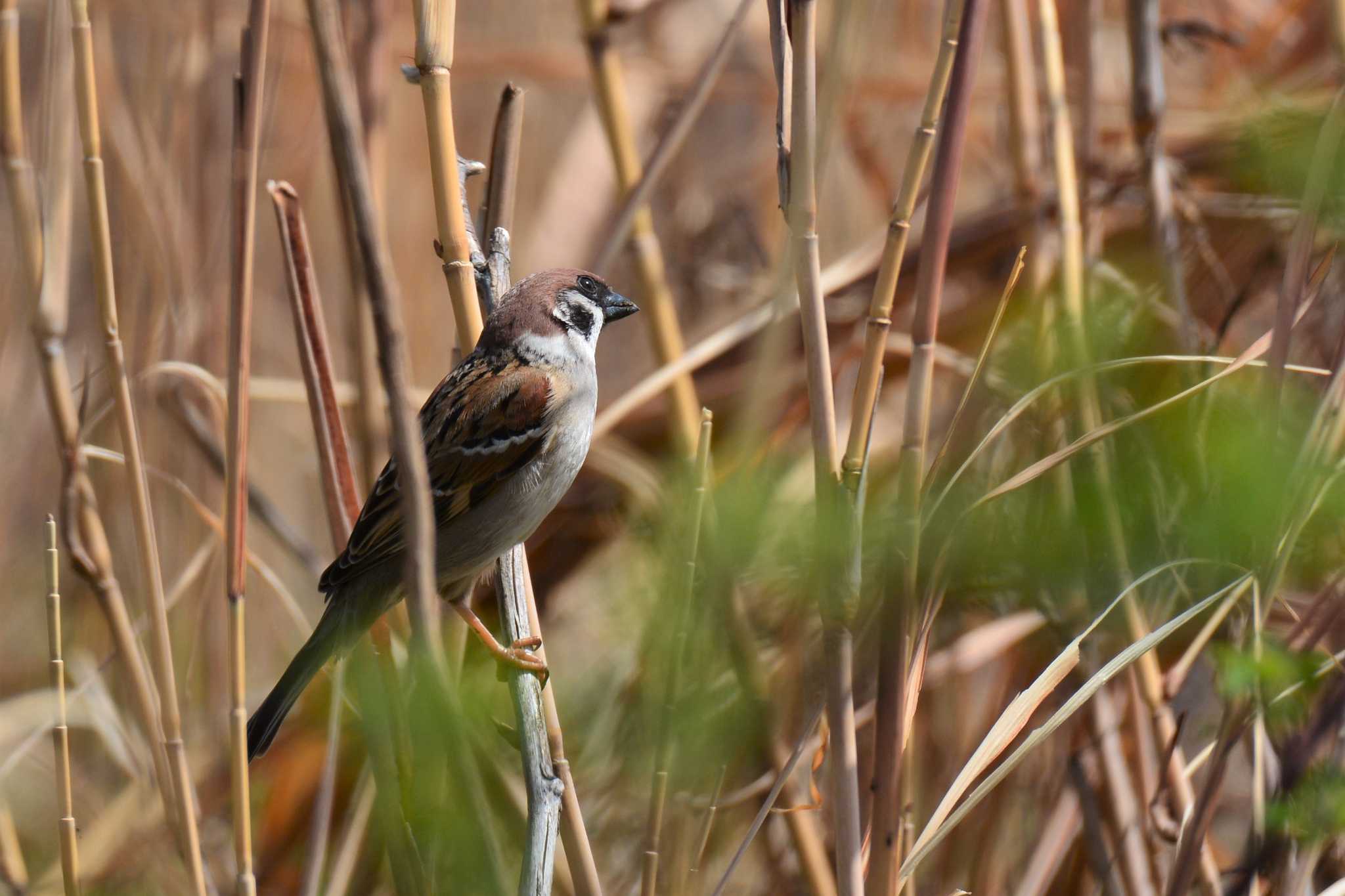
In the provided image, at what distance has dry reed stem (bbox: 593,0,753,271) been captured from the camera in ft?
7.36

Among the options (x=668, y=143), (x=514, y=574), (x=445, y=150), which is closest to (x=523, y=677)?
(x=514, y=574)

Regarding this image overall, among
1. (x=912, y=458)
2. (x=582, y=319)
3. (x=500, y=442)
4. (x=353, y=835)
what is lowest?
(x=353, y=835)

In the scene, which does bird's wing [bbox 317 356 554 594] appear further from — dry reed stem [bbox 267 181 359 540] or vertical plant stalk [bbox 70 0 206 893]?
vertical plant stalk [bbox 70 0 206 893]

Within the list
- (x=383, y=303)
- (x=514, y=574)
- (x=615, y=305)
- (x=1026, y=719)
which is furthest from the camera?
(x=615, y=305)

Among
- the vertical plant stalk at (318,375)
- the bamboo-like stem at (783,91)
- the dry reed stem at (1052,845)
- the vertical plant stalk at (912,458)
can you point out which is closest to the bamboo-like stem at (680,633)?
the vertical plant stalk at (912,458)

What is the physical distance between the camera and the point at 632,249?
8.22ft

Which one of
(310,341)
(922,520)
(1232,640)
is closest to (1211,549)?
(922,520)

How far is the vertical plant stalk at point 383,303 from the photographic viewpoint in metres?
0.96

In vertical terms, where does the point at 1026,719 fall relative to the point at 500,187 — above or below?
below

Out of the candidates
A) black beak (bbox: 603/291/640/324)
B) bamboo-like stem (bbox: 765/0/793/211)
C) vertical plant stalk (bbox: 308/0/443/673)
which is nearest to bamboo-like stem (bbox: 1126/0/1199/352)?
black beak (bbox: 603/291/640/324)

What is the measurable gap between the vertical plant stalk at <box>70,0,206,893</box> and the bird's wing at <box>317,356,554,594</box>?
1.93 ft

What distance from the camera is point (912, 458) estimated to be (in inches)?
61.1

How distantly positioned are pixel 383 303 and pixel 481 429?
1.44 meters

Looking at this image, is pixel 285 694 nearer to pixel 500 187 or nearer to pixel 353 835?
pixel 353 835
